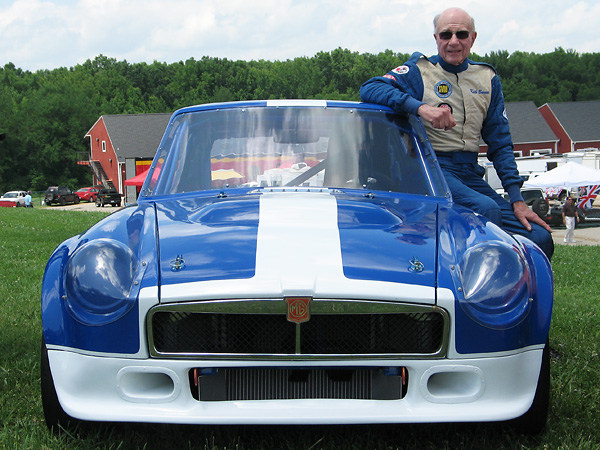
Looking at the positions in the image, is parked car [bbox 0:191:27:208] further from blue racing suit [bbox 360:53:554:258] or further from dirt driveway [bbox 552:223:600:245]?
blue racing suit [bbox 360:53:554:258]

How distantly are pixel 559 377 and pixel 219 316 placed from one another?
2.07m

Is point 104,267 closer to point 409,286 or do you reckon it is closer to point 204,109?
point 409,286

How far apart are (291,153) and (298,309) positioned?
1.53 meters

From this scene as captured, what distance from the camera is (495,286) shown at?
2.47 m

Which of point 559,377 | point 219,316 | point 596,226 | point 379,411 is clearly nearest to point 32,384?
point 219,316

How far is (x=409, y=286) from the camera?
2.38 metres

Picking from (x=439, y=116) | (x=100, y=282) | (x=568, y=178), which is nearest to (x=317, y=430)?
(x=100, y=282)

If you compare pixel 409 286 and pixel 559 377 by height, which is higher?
pixel 409 286

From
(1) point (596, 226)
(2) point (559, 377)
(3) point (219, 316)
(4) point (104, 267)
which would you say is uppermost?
(4) point (104, 267)

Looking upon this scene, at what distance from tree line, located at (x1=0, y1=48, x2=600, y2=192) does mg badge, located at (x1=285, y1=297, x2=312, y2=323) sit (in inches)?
2743

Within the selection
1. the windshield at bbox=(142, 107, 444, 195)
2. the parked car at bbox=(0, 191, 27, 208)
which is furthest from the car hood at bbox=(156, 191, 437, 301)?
the parked car at bbox=(0, 191, 27, 208)

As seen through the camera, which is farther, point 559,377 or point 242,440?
point 559,377

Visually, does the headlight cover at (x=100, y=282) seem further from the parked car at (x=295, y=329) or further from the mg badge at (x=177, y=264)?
the mg badge at (x=177, y=264)

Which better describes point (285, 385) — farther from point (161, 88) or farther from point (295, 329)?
point (161, 88)
